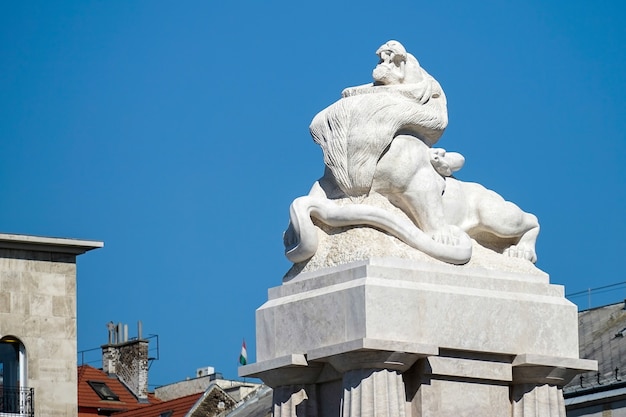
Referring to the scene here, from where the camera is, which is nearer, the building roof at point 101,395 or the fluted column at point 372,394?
the fluted column at point 372,394

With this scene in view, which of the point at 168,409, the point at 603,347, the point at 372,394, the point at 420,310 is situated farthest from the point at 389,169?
the point at 168,409

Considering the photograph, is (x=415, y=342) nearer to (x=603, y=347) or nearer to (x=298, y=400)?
(x=298, y=400)

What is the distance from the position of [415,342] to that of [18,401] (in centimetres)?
3125

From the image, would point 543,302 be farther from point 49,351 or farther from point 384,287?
point 49,351

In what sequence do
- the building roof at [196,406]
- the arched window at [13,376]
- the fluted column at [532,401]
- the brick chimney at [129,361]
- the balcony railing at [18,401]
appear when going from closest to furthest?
the fluted column at [532,401]
the balcony railing at [18,401]
the arched window at [13,376]
the building roof at [196,406]
the brick chimney at [129,361]

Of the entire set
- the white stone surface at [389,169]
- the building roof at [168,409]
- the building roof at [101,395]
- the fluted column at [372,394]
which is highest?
the building roof at [101,395]

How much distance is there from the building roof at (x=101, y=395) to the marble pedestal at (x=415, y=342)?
38732 mm

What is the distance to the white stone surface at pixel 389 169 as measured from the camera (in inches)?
650

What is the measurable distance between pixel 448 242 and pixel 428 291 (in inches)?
24.8

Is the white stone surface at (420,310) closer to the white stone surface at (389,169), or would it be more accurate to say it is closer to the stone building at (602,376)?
the white stone surface at (389,169)

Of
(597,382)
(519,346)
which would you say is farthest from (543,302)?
(597,382)

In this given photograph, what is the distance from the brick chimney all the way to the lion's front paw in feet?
151

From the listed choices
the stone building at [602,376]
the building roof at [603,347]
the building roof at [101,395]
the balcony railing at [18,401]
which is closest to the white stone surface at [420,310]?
the stone building at [602,376]

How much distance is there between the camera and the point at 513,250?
17.3 metres
